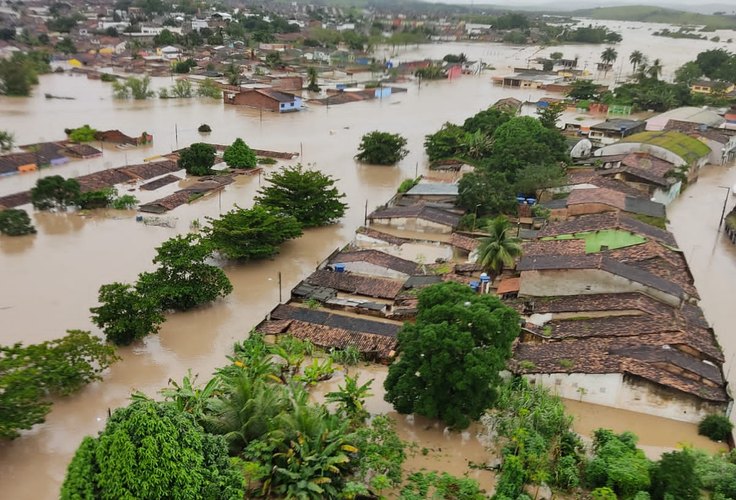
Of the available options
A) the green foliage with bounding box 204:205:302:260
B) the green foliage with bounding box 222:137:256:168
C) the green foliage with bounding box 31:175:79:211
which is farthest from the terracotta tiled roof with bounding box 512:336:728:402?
the green foliage with bounding box 222:137:256:168

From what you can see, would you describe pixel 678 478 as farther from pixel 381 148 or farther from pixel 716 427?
pixel 381 148

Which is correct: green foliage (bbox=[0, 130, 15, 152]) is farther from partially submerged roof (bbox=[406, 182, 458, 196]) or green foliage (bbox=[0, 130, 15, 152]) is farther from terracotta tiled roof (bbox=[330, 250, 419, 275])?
terracotta tiled roof (bbox=[330, 250, 419, 275])

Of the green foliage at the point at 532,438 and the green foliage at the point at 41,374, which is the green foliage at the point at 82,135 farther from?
the green foliage at the point at 532,438

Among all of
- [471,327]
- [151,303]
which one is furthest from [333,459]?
[151,303]

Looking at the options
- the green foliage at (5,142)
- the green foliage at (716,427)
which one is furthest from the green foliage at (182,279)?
the green foliage at (5,142)

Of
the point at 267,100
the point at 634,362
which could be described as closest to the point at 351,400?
the point at 634,362

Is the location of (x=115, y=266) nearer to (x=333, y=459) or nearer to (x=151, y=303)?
(x=151, y=303)
